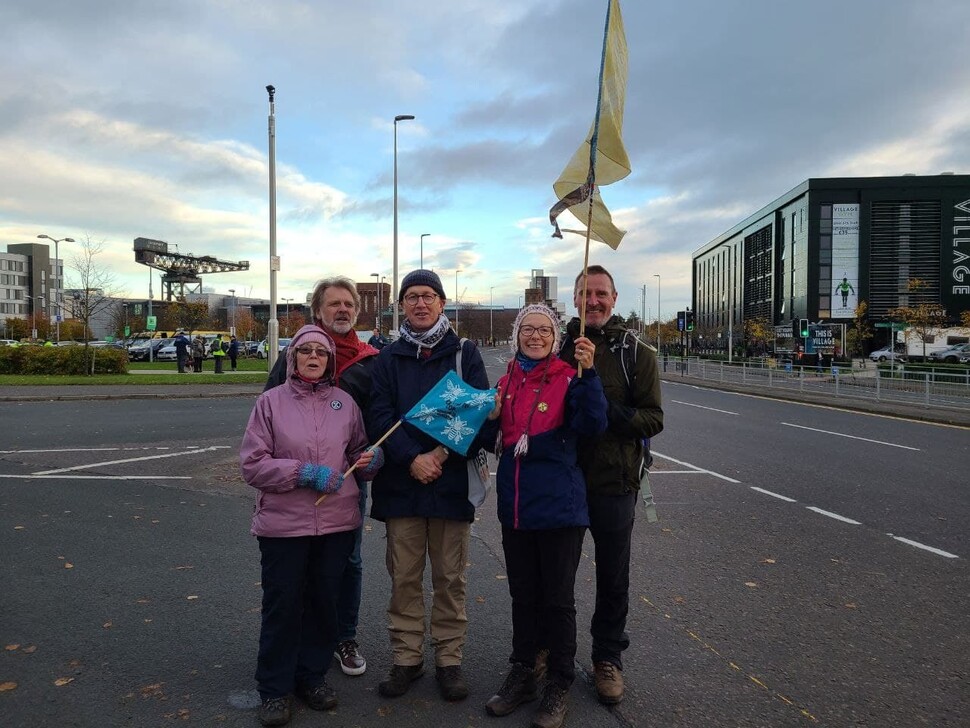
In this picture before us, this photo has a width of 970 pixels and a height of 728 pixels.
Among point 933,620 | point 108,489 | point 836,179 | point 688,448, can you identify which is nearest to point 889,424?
point 688,448

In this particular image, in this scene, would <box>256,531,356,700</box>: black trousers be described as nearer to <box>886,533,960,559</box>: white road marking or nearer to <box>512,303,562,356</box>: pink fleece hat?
<box>512,303,562,356</box>: pink fleece hat

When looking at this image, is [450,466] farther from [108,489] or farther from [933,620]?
[108,489]

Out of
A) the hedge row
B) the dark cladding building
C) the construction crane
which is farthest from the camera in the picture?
the construction crane

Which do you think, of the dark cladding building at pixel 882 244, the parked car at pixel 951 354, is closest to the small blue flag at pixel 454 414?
the parked car at pixel 951 354

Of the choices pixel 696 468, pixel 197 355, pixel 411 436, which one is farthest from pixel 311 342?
pixel 197 355

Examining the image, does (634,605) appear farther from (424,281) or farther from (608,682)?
(424,281)

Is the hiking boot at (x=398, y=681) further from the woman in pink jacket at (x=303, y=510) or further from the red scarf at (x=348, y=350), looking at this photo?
the red scarf at (x=348, y=350)

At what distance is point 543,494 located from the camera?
10.6 ft

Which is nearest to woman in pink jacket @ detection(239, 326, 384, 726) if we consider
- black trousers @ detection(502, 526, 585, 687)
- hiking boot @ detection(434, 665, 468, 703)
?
hiking boot @ detection(434, 665, 468, 703)

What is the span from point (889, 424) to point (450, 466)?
1607 cm

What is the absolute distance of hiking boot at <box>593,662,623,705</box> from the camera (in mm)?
3295

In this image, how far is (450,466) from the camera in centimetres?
345

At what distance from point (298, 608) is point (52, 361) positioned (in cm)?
2950

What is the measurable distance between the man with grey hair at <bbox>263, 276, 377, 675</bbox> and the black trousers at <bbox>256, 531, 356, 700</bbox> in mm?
266
